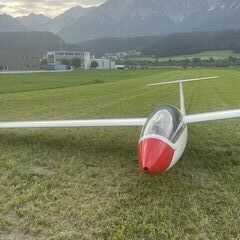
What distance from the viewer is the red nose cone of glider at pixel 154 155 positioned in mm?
7094

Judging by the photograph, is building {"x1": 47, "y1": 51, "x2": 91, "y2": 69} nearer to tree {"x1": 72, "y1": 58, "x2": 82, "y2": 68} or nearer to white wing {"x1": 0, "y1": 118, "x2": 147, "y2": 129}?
tree {"x1": 72, "y1": 58, "x2": 82, "y2": 68}

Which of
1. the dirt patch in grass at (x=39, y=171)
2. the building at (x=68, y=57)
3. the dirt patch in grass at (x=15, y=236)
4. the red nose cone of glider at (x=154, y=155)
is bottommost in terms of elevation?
the building at (x=68, y=57)

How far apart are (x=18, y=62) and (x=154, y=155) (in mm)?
130865

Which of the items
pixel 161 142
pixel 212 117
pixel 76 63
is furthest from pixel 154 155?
pixel 76 63

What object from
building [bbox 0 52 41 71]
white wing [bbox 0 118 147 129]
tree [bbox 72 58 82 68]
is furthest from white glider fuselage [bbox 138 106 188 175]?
tree [bbox 72 58 82 68]

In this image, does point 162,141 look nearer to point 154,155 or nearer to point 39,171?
point 154,155

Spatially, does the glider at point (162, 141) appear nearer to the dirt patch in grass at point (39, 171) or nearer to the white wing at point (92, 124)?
the white wing at point (92, 124)

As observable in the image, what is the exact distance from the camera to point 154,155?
283 inches

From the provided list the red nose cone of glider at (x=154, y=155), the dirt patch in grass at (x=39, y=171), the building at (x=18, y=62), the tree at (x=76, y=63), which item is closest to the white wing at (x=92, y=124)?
the dirt patch in grass at (x=39, y=171)

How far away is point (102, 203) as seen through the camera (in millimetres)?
6816

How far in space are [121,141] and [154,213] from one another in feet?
17.8

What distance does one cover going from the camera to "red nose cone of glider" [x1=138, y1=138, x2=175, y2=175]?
709 centimetres

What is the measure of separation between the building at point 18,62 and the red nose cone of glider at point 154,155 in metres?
118

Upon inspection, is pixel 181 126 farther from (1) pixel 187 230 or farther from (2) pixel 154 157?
(1) pixel 187 230
